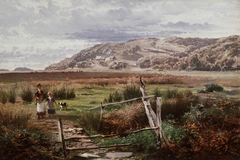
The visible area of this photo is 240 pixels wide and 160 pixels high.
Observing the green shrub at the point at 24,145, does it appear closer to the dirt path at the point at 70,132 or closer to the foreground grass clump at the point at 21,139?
the foreground grass clump at the point at 21,139

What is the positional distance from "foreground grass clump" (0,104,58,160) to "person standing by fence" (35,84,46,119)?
22 cm

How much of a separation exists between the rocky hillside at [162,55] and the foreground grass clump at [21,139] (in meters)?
1.31

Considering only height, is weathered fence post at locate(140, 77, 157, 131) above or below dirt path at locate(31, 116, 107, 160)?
above

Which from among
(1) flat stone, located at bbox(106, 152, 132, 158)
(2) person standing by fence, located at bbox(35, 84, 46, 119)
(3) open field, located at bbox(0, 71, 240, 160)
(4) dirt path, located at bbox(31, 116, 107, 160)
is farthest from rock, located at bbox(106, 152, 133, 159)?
(2) person standing by fence, located at bbox(35, 84, 46, 119)

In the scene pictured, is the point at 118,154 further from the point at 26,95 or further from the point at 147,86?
the point at 26,95

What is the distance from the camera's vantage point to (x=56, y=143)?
7758mm

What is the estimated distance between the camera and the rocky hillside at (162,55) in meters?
8.52

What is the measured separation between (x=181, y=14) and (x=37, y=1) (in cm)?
309

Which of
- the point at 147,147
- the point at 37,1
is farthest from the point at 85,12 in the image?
the point at 147,147

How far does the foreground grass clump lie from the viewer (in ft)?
25.1

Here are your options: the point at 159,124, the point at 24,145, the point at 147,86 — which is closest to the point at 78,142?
the point at 24,145

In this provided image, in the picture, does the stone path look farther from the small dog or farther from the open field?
the small dog

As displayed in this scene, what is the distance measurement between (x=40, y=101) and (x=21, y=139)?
0.85 m

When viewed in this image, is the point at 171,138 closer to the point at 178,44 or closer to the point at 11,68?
the point at 178,44
